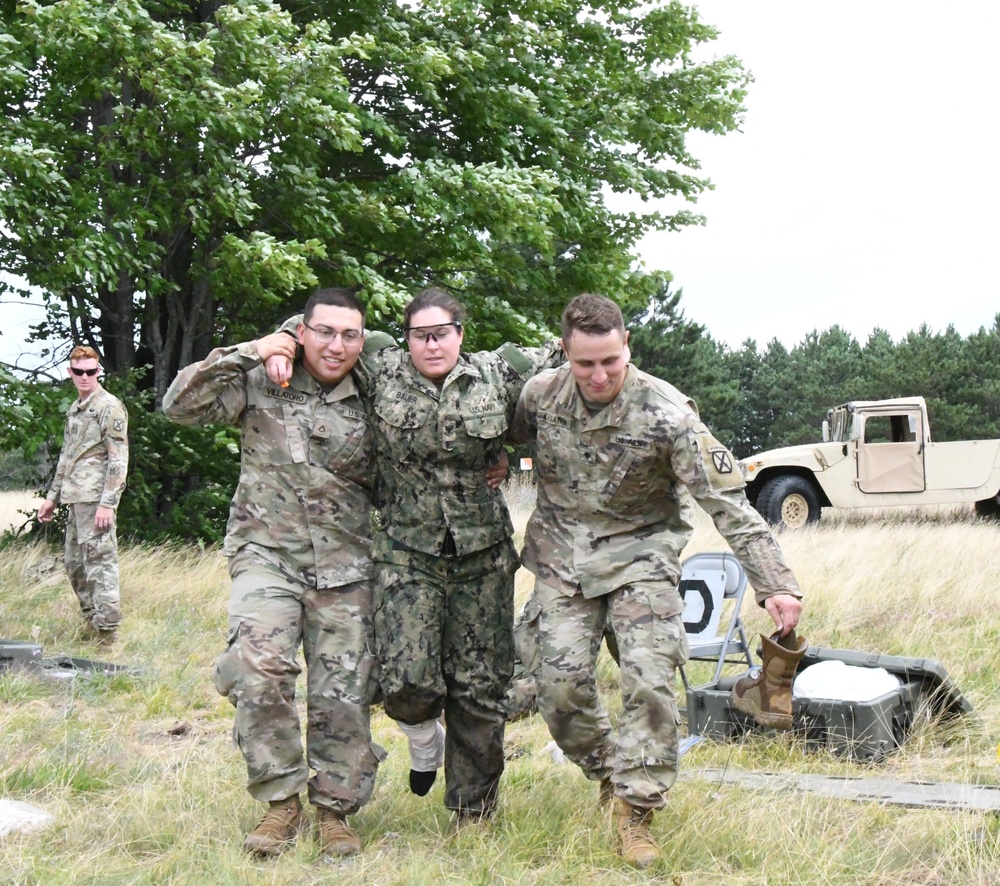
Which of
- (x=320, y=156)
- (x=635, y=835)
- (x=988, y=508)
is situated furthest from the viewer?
(x=988, y=508)

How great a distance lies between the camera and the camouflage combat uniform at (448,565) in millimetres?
3893

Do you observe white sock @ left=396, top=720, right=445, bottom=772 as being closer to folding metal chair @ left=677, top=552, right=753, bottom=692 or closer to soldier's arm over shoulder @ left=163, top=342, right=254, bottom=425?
soldier's arm over shoulder @ left=163, top=342, right=254, bottom=425

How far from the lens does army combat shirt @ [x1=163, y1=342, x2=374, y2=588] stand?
12.9 ft

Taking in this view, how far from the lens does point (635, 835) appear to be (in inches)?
143

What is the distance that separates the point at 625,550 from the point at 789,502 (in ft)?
42.9

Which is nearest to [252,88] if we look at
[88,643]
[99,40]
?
[99,40]

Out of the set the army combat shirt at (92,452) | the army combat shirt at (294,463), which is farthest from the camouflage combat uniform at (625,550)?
the army combat shirt at (92,452)

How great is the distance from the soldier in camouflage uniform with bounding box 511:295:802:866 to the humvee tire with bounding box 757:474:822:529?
12.5m

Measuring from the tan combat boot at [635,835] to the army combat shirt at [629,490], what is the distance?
2.28ft

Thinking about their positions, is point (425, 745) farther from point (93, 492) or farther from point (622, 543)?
point (93, 492)

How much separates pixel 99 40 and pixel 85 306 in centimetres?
301

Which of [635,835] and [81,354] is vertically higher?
[81,354]

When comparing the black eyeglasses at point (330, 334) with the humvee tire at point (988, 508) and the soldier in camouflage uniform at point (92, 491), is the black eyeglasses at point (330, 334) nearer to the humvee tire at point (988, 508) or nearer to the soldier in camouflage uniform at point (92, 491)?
the soldier in camouflage uniform at point (92, 491)

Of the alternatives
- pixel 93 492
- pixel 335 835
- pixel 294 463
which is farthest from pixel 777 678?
pixel 93 492
